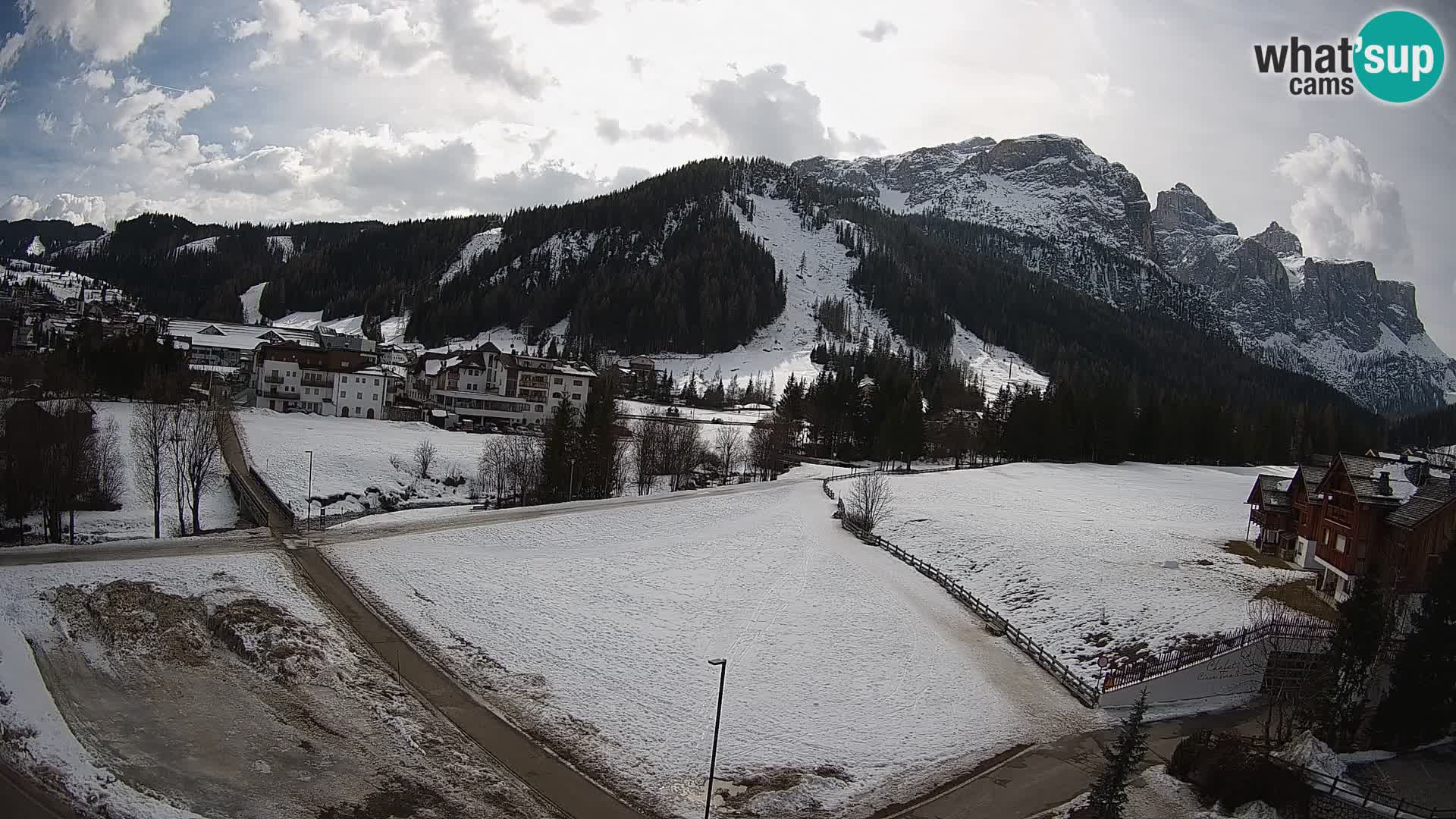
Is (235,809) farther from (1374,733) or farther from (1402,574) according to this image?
(1402,574)

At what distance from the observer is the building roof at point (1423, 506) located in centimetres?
3531

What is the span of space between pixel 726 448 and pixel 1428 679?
7016 centimetres

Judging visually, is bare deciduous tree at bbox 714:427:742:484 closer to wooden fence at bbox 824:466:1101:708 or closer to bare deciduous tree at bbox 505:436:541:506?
bare deciduous tree at bbox 505:436:541:506

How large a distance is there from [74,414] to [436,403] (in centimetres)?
5211

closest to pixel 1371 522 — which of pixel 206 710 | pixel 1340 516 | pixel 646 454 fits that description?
pixel 1340 516

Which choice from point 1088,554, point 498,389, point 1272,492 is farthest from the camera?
point 498,389

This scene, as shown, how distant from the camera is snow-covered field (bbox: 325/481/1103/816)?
28.0m

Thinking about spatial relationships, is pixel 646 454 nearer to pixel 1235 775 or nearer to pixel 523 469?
pixel 523 469

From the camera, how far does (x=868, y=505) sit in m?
61.0

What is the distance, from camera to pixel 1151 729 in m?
30.8

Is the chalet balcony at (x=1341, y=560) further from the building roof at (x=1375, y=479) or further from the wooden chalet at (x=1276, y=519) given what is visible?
the wooden chalet at (x=1276, y=519)

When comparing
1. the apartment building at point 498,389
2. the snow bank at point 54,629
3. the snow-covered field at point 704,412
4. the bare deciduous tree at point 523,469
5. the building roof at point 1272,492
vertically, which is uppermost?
the apartment building at point 498,389

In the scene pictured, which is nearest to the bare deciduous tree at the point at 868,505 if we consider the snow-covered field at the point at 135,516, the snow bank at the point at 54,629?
the snow bank at the point at 54,629

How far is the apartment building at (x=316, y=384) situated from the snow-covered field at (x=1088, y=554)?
64295mm
